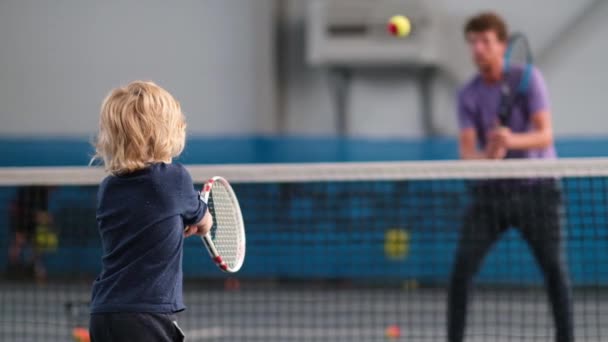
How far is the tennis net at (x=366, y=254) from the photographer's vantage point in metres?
3.78

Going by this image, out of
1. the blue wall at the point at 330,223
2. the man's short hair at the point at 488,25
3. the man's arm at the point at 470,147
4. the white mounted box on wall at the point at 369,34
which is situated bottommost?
the blue wall at the point at 330,223

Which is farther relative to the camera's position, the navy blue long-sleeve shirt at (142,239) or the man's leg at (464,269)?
the man's leg at (464,269)

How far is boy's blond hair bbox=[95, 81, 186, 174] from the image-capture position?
7.54 feet

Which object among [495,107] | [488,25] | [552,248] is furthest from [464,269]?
[488,25]

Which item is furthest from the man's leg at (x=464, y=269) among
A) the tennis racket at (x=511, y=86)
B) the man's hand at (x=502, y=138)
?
the tennis racket at (x=511, y=86)

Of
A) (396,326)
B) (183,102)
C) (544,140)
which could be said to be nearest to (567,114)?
(183,102)

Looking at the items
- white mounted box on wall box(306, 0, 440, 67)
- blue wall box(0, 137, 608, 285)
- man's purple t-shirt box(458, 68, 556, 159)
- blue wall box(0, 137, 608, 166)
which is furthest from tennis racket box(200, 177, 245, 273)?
white mounted box on wall box(306, 0, 440, 67)

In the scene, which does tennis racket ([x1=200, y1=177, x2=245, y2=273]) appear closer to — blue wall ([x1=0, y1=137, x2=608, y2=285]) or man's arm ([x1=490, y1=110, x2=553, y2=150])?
man's arm ([x1=490, y1=110, x2=553, y2=150])

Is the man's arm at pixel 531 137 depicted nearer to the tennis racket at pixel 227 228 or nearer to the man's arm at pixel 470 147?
the man's arm at pixel 470 147

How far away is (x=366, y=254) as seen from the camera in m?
7.54

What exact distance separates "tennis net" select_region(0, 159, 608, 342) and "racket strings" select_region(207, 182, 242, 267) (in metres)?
0.97

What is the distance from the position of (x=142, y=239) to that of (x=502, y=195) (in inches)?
74.3

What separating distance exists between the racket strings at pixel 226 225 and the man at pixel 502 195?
1.23m

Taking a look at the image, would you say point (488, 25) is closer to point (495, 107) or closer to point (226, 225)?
point (495, 107)
